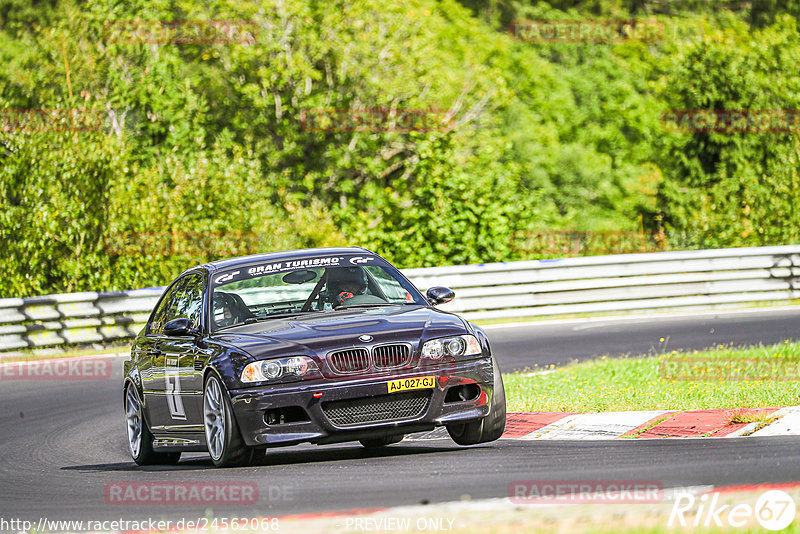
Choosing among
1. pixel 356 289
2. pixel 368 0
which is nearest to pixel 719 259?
pixel 356 289

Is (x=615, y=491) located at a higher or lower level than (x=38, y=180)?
higher

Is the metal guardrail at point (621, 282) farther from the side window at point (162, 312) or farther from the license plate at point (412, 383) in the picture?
the license plate at point (412, 383)

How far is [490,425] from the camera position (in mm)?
8367

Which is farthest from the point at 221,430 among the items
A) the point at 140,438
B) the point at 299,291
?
the point at 140,438

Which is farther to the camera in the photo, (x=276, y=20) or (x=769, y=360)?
(x=276, y=20)

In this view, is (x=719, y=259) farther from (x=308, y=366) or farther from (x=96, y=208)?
(x=308, y=366)

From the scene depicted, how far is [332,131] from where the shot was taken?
119 feet

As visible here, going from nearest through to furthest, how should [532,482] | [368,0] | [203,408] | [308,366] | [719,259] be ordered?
[532,482] → [308,366] → [203,408] → [719,259] → [368,0]

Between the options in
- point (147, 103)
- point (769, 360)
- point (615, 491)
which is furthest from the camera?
point (147, 103)

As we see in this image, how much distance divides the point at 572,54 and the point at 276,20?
30.1 metres

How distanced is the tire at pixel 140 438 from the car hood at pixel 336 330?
1.52 metres

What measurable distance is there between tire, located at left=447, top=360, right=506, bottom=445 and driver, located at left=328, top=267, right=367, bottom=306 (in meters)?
1.25

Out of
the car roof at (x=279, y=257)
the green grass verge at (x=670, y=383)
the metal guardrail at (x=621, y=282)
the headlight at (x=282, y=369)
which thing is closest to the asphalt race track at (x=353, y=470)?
the headlight at (x=282, y=369)

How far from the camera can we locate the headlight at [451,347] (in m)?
7.93
